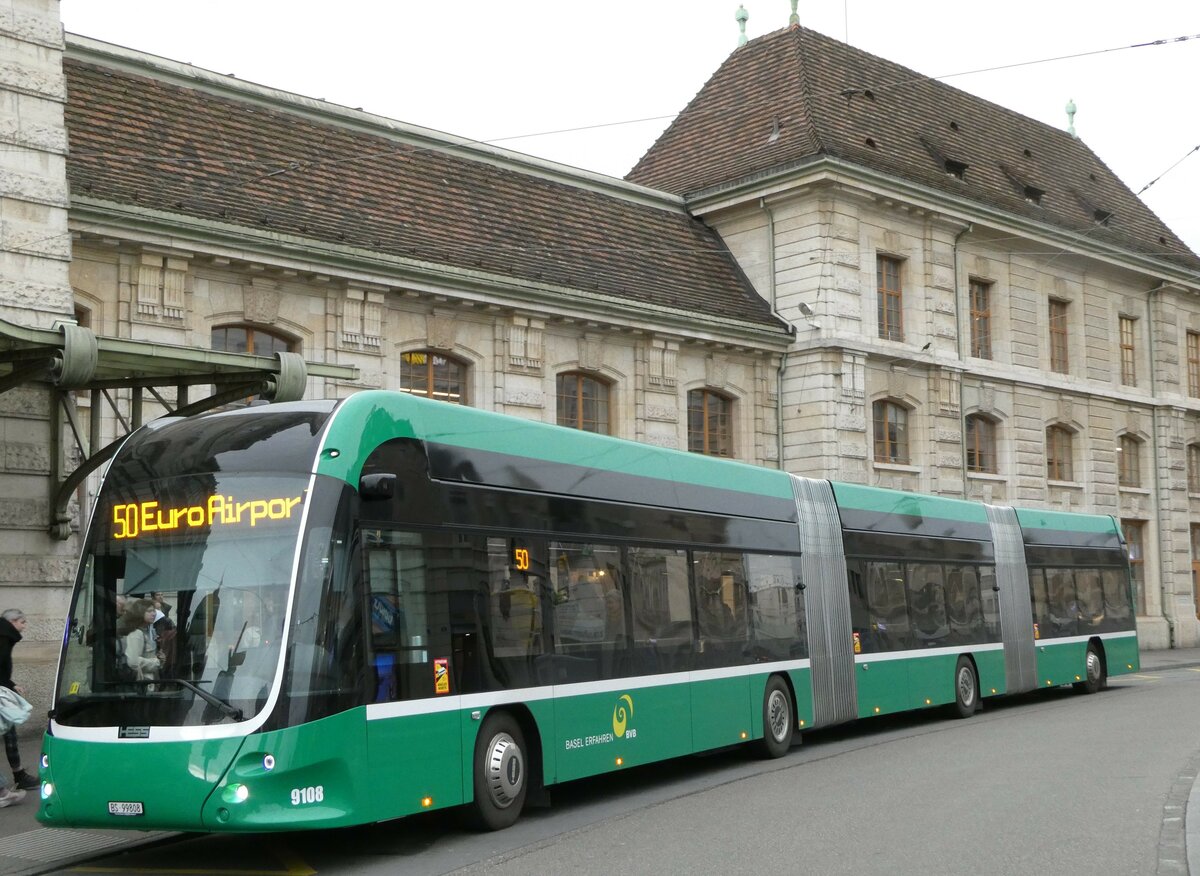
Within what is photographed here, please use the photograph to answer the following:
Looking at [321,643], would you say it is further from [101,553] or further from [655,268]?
[655,268]

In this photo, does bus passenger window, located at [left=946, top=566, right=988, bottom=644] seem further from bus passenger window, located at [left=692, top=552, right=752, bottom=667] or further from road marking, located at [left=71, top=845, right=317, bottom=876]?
road marking, located at [left=71, top=845, right=317, bottom=876]

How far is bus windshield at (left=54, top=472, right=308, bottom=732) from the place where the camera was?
9008mm

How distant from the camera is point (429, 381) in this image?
77.9ft

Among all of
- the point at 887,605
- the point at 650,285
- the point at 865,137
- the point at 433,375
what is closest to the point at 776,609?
the point at 887,605

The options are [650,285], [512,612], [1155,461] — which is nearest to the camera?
[512,612]

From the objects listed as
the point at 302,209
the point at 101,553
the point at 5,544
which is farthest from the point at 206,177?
the point at 101,553

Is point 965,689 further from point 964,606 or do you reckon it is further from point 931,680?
point 931,680

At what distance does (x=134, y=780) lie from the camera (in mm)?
8961

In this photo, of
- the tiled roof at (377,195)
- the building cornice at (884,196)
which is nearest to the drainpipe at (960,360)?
the building cornice at (884,196)

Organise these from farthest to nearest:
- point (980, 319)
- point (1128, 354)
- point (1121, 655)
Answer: point (1128, 354)
point (980, 319)
point (1121, 655)

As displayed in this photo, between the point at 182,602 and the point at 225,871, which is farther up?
the point at 182,602

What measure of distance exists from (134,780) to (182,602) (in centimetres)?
113

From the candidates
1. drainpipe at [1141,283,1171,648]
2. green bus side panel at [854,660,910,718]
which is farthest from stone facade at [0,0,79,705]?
drainpipe at [1141,283,1171,648]

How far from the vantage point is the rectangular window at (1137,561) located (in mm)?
39500
